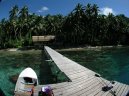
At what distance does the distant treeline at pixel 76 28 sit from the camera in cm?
8038

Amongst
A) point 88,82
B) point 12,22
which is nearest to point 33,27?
point 12,22

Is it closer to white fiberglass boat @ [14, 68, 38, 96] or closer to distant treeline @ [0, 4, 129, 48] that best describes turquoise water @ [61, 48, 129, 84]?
white fiberglass boat @ [14, 68, 38, 96]

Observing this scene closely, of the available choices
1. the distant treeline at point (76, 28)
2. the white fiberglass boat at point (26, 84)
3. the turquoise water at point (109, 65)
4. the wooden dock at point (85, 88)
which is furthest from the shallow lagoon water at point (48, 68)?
the distant treeline at point (76, 28)

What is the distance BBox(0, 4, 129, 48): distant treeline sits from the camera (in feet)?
264

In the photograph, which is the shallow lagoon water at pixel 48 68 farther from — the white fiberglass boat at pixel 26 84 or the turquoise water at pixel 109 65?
the white fiberglass boat at pixel 26 84

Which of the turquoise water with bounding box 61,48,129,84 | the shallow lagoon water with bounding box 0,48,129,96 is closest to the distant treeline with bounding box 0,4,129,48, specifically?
the turquoise water with bounding box 61,48,129,84

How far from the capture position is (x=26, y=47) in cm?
7281

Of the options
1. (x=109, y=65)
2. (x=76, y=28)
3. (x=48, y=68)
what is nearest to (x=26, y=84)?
(x=48, y=68)

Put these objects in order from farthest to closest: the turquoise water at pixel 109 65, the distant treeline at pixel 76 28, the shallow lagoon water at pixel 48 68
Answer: the distant treeline at pixel 76 28 → the turquoise water at pixel 109 65 → the shallow lagoon water at pixel 48 68

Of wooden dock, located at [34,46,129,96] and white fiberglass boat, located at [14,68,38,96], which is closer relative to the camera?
wooden dock, located at [34,46,129,96]

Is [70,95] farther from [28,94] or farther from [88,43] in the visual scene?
[88,43]

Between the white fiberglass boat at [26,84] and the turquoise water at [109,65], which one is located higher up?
the white fiberglass boat at [26,84]

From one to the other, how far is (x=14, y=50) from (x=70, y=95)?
60.8m

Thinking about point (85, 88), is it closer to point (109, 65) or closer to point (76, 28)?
point (109, 65)
